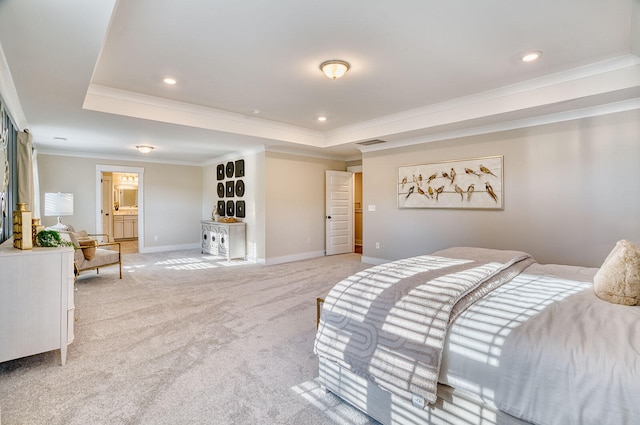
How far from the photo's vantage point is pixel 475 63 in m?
3.30

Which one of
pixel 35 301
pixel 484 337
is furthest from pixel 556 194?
pixel 35 301

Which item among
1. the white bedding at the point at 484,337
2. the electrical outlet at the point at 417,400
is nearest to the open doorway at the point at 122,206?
the electrical outlet at the point at 417,400

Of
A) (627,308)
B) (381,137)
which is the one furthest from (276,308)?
(381,137)

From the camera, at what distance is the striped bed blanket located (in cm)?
152

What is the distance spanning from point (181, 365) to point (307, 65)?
3.00 metres

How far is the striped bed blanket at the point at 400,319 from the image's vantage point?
1.52m

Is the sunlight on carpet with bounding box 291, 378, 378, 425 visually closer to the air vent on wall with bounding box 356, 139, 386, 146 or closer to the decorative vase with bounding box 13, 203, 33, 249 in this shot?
the decorative vase with bounding box 13, 203, 33, 249

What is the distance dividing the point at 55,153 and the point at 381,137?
6.95 meters

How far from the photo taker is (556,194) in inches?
163

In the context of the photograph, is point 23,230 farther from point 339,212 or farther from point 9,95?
point 339,212

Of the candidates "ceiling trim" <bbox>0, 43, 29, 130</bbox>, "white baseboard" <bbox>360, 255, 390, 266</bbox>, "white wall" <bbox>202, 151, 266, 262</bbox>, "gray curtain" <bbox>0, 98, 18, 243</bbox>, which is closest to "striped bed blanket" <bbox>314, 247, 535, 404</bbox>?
"ceiling trim" <bbox>0, 43, 29, 130</bbox>

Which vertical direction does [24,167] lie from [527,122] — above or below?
below

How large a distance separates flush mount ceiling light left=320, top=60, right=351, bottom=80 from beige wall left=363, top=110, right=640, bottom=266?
2666 mm

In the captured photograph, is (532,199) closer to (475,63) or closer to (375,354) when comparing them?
(475,63)
